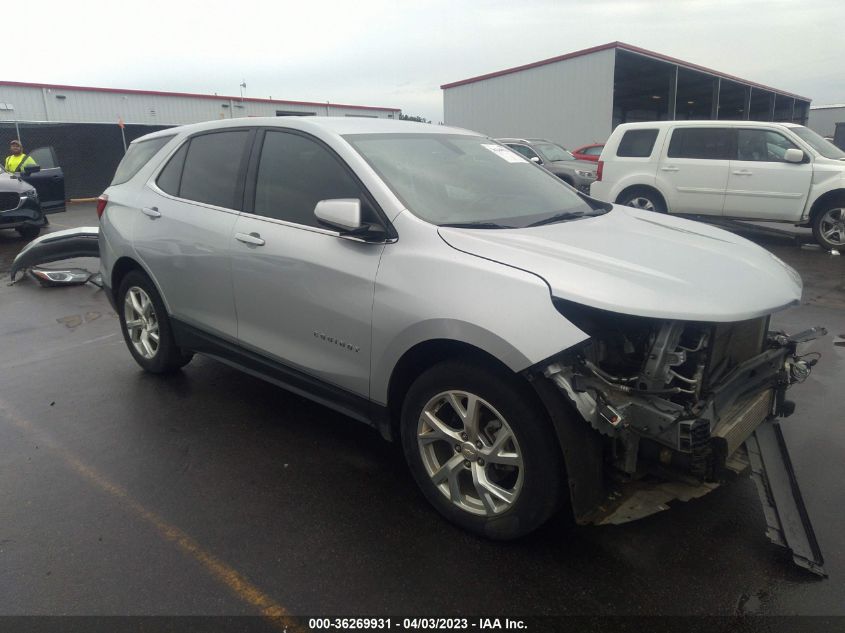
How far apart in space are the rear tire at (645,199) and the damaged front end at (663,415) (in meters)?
8.73

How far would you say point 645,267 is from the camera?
2.57 m

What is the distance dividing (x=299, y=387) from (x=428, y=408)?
963mm

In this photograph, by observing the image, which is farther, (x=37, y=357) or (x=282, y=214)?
(x=37, y=357)

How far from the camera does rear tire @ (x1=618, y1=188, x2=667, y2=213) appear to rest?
10.8 meters

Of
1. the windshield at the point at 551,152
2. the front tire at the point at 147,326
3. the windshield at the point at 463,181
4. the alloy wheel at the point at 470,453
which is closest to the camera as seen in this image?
the alloy wheel at the point at 470,453

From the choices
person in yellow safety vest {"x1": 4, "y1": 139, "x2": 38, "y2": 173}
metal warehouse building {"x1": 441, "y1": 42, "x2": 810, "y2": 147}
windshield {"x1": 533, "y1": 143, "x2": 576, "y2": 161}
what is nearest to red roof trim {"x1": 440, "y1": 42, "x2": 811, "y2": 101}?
metal warehouse building {"x1": 441, "y1": 42, "x2": 810, "y2": 147}

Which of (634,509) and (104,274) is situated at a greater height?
(104,274)

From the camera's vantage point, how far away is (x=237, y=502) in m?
3.11

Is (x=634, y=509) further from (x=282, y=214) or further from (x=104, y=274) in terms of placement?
(x=104, y=274)

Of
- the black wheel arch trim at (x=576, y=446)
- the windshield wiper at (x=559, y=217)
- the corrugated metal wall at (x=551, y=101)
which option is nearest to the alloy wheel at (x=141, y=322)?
the windshield wiper at (x=559, y=217)

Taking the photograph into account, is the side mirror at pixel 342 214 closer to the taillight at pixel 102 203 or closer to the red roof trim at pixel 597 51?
the taillight at pixel 102 203

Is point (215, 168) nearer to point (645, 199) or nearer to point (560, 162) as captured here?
point (645, 199)

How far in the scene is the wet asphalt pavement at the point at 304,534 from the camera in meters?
2.44

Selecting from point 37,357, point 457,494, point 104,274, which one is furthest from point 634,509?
point 37,357
